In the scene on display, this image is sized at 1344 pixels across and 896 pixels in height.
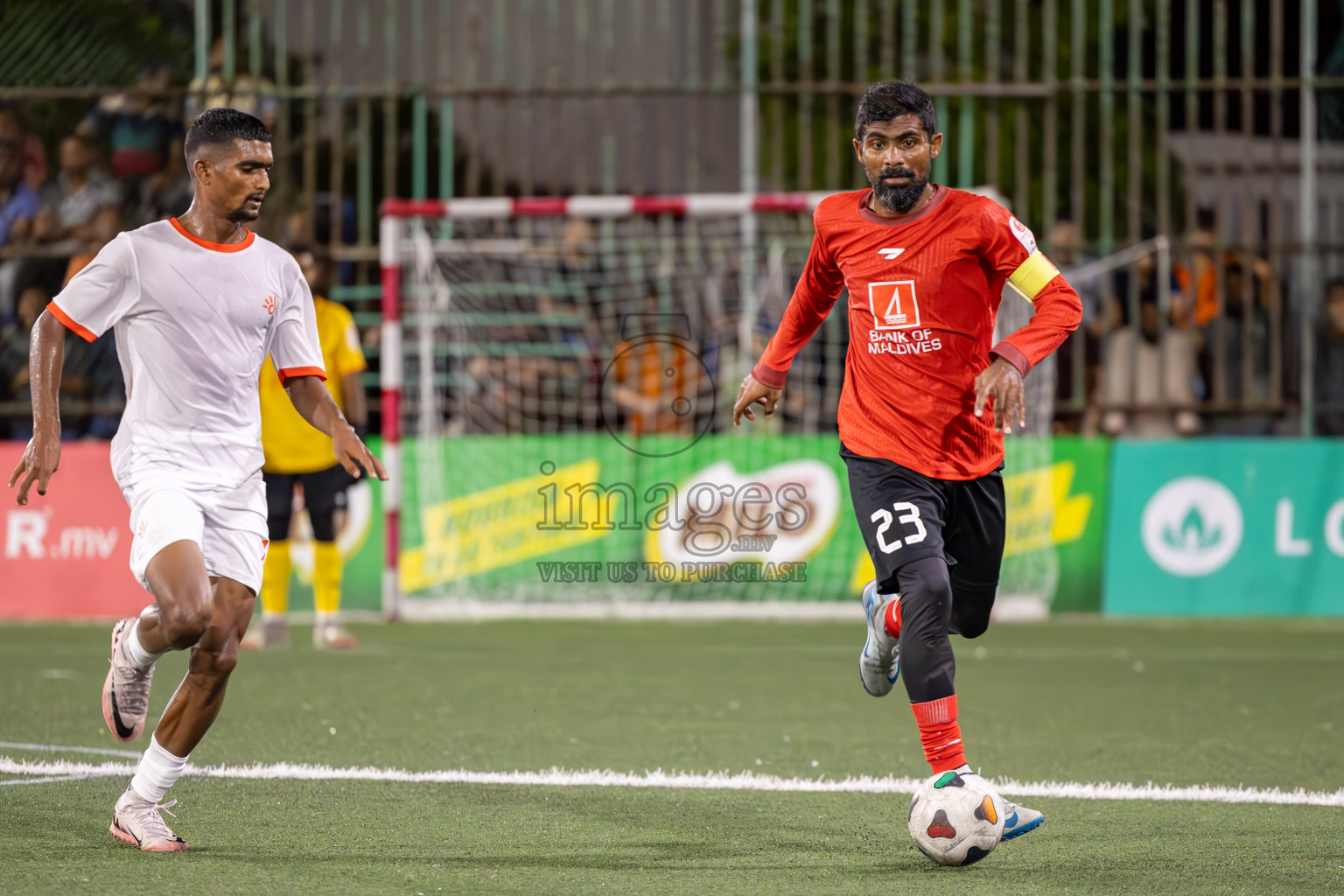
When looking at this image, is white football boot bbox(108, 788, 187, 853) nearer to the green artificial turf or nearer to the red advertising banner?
the green artificial turf

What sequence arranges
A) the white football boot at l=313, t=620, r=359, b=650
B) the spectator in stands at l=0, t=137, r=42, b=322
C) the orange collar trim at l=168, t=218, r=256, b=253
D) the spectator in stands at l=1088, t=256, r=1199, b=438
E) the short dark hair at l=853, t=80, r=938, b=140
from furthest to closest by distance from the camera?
the spectator in stands at l=0, t=137, r=42, b=322
the spectator in stands at l=1088, t=256, r=1199, b=438
the white football boot at l=313, t=620, r=359, b=650
the short dark hair at l=853, t=80, r=938, b=140
the orange collar trim at l=168, t=218, r=256, b=253

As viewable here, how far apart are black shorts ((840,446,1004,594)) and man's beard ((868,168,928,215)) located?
0.74 metres

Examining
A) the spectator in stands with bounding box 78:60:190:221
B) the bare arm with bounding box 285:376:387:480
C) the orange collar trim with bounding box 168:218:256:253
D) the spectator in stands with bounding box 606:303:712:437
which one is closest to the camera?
the orange collar trim with bounding box 168:218:256:253

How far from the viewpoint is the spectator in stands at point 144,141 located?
12703 mm

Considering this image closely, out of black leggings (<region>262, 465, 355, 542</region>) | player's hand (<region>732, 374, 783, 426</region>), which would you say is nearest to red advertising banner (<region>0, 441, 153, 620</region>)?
black leggings (<region>262, 465, 355, 542</region>)

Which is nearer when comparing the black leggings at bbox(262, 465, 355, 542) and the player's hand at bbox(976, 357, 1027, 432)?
the player's hand at bbox(976, 357, 1027, 432)

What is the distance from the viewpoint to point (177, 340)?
468 centimetres

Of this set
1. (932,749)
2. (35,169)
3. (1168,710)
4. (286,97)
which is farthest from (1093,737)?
(35,169)

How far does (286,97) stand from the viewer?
41.2 feet

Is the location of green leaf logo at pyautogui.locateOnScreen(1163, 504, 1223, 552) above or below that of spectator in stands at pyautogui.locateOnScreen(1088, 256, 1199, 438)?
below

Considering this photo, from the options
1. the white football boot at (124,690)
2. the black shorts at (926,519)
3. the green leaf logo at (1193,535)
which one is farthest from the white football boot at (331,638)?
the green leaf logo at (1193,535)

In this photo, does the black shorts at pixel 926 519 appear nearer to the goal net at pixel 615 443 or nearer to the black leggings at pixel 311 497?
the black leggings at pixel 311 497

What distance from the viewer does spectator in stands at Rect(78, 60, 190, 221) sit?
12703 mm

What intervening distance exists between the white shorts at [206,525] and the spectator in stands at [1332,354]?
9584 millimetres
